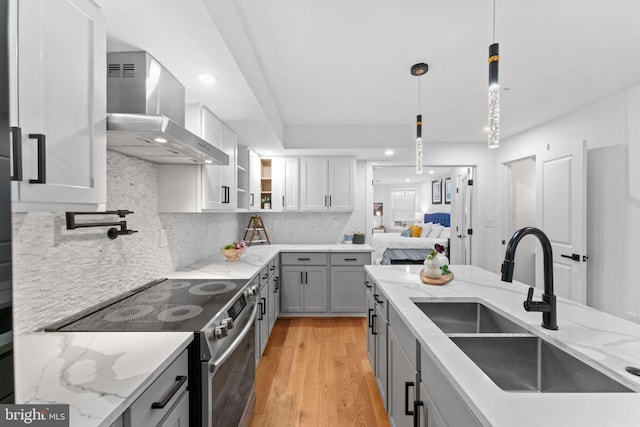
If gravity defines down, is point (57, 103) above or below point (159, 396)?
above

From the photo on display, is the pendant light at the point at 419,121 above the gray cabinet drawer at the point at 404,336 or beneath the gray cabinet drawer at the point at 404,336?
above

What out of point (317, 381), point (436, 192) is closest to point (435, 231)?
point (436, 192)

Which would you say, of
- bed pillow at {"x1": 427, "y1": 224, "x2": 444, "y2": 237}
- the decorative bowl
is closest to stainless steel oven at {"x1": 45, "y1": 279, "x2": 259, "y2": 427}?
the decorative bowl

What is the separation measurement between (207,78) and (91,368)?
162 centimetres

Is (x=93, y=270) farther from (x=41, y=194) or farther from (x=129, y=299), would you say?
(x=41, y=194)

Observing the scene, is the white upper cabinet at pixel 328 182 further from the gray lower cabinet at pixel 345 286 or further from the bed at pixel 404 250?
the bed at pixel 404 250

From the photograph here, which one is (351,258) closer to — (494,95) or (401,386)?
(401,386)

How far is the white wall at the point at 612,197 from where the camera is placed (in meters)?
2.67

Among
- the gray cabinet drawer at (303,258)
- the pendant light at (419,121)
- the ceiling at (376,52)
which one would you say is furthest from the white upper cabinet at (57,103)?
the gray cabinet drawer at (303,258)

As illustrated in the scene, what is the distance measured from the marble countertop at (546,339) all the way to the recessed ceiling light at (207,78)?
1.73 meters

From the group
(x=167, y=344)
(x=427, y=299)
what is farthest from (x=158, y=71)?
(x=427, y=299)

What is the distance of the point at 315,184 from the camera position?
13.6 ft

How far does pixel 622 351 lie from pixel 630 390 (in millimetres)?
225

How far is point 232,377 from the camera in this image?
58.8 inches
